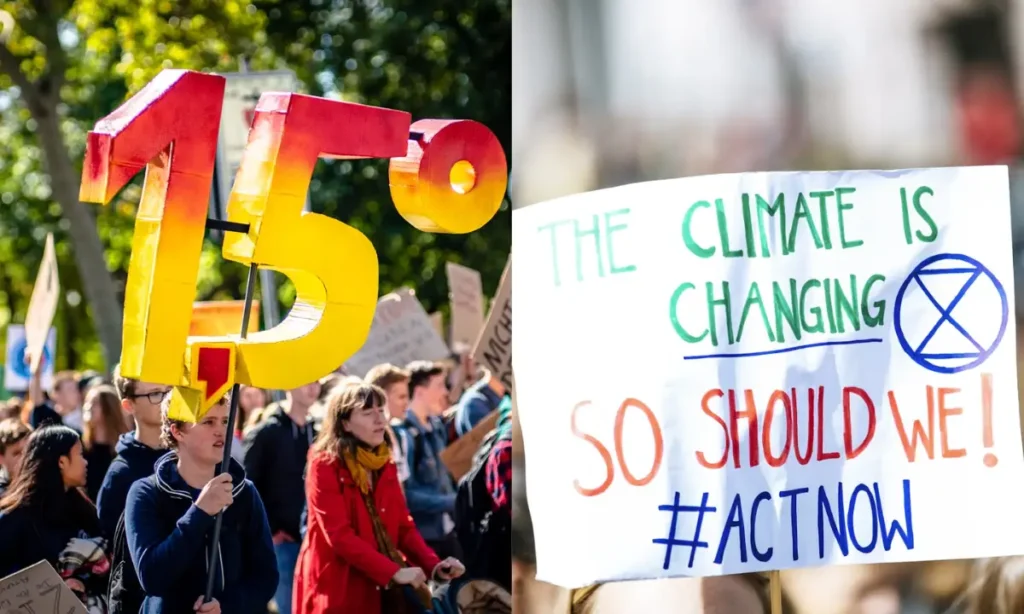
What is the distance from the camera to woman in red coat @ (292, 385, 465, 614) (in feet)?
19.7

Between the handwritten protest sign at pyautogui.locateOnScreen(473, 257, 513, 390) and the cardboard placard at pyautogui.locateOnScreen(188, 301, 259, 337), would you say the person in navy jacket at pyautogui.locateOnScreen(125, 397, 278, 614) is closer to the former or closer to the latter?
the handwritten protest sign at pyautogui.locateOnScreen(473, 257, 513, 390)

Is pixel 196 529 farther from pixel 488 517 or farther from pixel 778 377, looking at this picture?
pixel 778 377

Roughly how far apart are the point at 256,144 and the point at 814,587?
93.8 inches

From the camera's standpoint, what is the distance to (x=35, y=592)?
5488 mm

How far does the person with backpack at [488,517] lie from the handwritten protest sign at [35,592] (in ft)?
5.72

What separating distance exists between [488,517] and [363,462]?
69cm

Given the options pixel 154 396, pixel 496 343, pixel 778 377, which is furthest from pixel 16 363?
pixel 778 377

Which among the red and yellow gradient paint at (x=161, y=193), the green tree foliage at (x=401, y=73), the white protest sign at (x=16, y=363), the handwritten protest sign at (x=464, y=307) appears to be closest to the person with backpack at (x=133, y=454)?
the red and yellow gradient paint at (x=161, y=193)

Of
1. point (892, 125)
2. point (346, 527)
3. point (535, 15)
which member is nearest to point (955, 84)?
point (892, 125)

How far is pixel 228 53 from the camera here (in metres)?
20.7

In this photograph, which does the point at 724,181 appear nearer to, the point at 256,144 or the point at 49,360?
the point at 256,144

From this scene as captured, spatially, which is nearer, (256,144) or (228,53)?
(256,144)

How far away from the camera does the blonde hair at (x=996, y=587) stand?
3.69m

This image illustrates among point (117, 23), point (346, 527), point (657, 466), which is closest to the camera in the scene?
point (657, 466)
